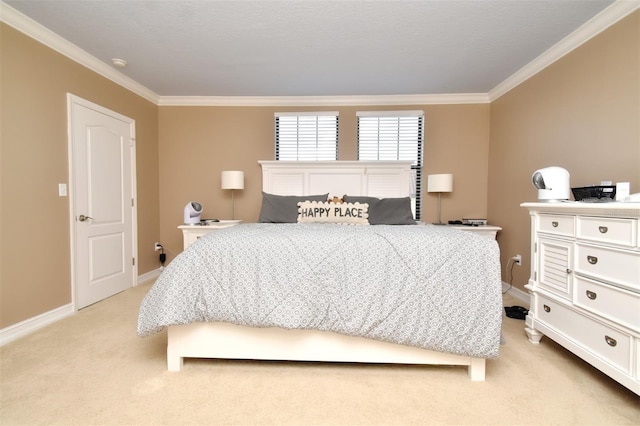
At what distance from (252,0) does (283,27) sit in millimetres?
345

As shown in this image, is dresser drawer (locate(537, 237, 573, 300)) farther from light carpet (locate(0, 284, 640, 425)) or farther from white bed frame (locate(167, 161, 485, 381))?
white bed frame (locate(167, 161, 485, 381))

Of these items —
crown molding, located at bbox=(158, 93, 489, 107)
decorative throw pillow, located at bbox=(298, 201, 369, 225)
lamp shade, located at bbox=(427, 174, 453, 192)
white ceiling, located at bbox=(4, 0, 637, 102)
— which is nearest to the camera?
white ceiling, located at bbox=(4, 0, 637, 102)

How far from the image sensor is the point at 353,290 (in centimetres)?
157

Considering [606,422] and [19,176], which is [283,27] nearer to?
[19,176]

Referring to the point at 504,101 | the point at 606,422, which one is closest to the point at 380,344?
the point at 606,422

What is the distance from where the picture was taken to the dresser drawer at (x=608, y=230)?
1.39m

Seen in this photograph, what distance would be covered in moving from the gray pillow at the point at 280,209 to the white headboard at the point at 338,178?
51 cm

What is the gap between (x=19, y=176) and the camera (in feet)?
7.13

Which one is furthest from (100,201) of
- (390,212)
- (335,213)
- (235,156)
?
(390,212)

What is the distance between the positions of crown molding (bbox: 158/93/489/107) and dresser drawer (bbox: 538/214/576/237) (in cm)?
233

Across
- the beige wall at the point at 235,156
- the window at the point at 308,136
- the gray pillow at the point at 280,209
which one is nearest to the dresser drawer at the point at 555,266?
the beige wall at the point at 235,156

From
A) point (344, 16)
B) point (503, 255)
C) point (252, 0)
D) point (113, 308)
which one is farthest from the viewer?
point (503, 255)

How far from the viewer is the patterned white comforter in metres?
1.53

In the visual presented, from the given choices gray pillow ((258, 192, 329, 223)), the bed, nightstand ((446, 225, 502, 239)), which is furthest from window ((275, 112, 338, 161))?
the bed
